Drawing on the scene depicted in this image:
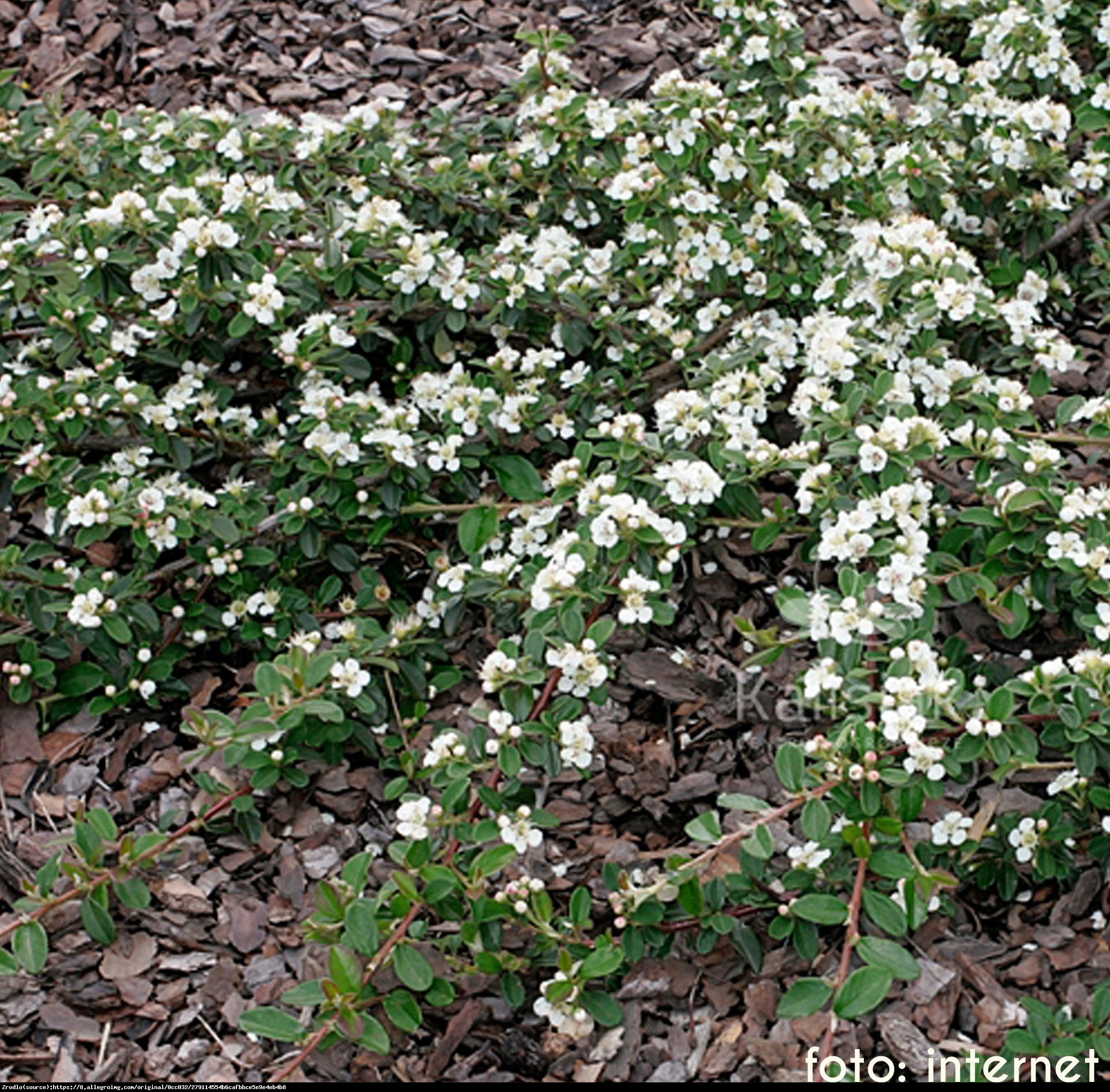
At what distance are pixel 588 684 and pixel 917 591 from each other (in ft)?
2.07

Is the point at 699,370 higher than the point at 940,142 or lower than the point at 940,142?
lower

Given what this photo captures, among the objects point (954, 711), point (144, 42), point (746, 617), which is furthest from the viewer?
point (144, 42)

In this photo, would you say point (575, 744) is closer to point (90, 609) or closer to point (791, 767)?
point (791, 767)

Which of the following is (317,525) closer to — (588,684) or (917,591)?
(588,684)

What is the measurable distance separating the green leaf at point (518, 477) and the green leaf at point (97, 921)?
1214mm

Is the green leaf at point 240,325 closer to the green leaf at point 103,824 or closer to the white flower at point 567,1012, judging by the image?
the green leaf at point 103,824

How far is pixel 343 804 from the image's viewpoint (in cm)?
295

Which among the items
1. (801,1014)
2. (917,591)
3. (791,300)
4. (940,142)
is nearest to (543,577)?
(917,591)

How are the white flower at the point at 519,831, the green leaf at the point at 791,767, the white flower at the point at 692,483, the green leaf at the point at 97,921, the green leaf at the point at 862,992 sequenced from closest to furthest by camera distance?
the green leaf at the point at 862,992
the green leaf at the point at 791,767
the white flower at the point at 519,831
the green leaf at the point at 97,921
the white flower at the point at 692,483

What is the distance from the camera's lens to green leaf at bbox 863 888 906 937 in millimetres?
2252

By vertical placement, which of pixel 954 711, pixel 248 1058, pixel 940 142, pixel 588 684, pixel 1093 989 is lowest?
pixel 248 1058

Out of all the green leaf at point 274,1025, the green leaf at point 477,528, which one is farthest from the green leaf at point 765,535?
the green leaf at point 274,1025

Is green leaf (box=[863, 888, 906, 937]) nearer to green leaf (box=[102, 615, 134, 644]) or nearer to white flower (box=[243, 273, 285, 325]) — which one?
green leaf (box=[102, 615, 134, 644])

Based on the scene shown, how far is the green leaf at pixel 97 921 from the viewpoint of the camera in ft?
8.39
